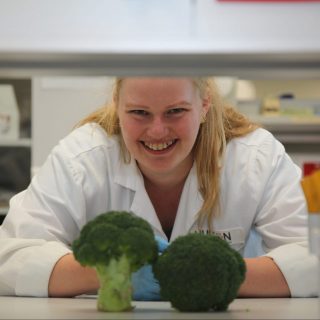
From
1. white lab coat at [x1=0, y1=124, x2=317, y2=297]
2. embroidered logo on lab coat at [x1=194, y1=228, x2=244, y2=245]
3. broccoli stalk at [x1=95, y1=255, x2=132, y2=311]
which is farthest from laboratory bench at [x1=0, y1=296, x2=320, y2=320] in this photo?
embroidered logo on lab coat at [x1=194, y1=228, x2=244, y2=245]

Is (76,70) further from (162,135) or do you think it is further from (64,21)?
(162,135)

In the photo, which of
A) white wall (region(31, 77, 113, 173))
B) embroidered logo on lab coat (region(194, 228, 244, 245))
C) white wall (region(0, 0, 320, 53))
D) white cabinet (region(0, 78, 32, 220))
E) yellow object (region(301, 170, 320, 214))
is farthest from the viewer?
white cabinet (region(0, 78, 32, 220))

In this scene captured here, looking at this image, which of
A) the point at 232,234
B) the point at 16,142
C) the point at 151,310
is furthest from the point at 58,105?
the point at 151,310

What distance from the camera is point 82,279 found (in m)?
1.51

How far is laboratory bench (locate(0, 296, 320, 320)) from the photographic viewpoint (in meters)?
1.13

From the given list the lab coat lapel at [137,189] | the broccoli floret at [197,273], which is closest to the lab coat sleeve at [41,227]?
the lab coat lapel at [137,189]

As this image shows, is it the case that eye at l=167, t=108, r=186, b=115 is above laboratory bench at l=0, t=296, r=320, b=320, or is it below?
above

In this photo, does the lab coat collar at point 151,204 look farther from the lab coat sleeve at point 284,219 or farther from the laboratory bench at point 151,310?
the laboratory bench at point 151,310

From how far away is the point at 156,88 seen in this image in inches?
61.1

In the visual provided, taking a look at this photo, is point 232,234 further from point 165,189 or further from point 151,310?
point 151,310

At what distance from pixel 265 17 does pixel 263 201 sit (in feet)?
3.57

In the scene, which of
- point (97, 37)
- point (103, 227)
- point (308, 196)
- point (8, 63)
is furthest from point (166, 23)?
point (103, 227)

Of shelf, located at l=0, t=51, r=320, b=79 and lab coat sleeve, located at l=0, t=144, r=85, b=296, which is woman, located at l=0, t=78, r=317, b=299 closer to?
lab coat sleeve, located at l=0, t=144, r=85, b=296

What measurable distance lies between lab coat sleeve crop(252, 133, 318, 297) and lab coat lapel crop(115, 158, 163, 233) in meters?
0.27
